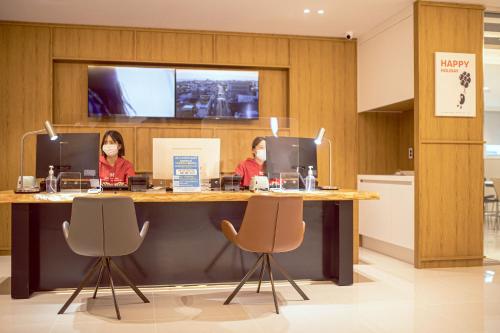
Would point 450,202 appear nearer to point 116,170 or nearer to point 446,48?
point 446,48

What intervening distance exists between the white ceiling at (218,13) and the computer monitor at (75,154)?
2126 millimetres

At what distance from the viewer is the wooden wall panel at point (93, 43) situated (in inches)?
260

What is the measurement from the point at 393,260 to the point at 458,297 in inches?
70.5

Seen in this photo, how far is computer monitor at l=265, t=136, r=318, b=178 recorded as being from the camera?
4.69 metres

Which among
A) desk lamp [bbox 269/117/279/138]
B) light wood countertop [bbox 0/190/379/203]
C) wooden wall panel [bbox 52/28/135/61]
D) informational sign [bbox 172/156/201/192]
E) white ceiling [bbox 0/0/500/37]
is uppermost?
white ceiling [bbox 0/0/500/37]

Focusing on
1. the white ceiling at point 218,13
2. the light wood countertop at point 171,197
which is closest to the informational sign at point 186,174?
the light wood countertop at point 171,197

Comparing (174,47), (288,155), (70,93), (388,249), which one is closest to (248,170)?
(288,155)

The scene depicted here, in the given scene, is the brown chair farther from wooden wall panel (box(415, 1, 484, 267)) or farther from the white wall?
the white wall

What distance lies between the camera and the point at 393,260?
6016mm

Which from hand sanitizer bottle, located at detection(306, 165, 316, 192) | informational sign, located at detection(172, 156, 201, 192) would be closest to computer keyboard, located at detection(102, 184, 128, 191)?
informational sign, located at detection(172, 156, 201, 192)

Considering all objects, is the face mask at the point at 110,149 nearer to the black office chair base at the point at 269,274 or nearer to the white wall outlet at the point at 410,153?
the black office chair base at the point at 269,274

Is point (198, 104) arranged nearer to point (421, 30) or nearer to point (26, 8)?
point (26, 8)

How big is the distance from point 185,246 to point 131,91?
3.31 m

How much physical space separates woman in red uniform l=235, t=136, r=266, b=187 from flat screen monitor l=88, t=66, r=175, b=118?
1.74m
